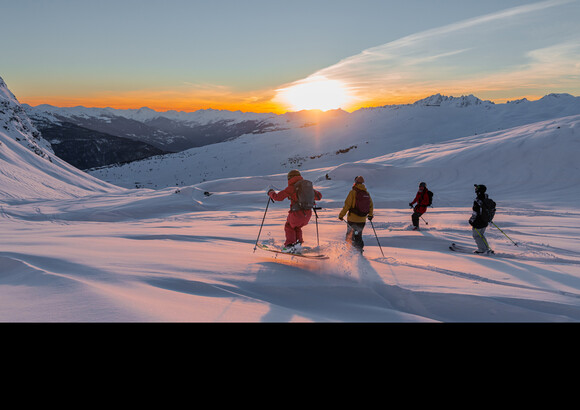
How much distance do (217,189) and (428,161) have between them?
607 inches

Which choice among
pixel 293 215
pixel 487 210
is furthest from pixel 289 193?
pixel 487 210

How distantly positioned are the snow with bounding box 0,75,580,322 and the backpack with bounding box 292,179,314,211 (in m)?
1.05

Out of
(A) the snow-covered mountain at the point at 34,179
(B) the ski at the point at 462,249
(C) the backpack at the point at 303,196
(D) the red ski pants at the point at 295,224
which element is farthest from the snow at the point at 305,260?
(C) the backpack at the point at 303,196

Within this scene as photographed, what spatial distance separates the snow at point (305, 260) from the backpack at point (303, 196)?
1053mm

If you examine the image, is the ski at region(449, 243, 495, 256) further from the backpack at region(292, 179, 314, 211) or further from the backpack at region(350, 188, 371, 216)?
the backpack at region(292, 179, 314, 211)

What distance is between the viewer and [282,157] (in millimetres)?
45938

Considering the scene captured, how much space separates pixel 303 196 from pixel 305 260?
4.14 feet

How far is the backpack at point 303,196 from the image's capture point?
585 cm

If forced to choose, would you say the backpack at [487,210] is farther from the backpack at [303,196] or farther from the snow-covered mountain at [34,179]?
the snow-covered mountain at [34,179]

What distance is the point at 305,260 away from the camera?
5285mm

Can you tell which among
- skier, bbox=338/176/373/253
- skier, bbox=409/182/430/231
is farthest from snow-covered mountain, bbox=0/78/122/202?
skier, bbox=409/182/430/231

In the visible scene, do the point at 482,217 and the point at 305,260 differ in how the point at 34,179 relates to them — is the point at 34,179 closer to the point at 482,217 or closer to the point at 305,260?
the point at 305,260
